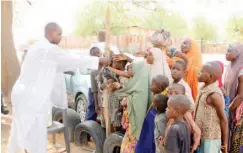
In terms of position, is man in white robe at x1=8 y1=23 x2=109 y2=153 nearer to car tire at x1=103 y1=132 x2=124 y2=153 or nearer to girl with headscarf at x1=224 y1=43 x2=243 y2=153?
car tire at x1=103 y1=132 x2=124 y2=153

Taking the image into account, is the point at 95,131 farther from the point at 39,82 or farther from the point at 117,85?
the point at 39,82

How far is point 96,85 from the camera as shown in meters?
5.08

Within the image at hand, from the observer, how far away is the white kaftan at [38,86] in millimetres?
3812

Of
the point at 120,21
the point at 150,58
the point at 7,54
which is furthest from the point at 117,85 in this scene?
the point at 120,21

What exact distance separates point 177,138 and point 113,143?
1597 mm

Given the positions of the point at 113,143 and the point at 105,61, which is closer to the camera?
the point at 105,61

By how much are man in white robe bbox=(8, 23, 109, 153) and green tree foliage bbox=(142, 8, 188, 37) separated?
19026mm

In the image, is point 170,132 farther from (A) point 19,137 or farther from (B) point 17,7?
(B) point 17,7

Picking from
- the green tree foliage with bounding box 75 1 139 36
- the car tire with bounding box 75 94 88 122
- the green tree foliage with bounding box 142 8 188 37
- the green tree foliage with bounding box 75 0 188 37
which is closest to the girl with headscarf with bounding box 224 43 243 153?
the car tire with bounding box 75 94 88 122

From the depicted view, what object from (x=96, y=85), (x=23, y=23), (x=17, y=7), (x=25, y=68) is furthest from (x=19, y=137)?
(x=23, y=23)

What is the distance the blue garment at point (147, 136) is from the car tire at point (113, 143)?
24.6 inches

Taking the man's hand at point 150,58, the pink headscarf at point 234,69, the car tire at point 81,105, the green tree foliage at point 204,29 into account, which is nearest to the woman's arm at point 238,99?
the pink headscarf at point 234,69

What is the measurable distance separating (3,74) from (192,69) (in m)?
6.35

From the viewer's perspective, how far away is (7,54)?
9.30m
